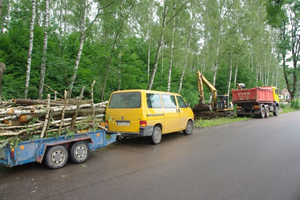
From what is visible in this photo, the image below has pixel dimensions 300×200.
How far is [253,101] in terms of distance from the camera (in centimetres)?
1778

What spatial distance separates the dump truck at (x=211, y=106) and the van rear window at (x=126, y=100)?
1100 cm

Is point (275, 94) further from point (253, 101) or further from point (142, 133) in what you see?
point (142, 133)

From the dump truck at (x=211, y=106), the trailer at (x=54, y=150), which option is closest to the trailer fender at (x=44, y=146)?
the trailer at (x=54, y=150)

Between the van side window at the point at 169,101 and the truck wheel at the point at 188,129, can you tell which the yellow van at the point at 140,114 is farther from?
the truck wheel at the point at 188,129

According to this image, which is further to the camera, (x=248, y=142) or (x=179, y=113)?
(x=179, y=113)

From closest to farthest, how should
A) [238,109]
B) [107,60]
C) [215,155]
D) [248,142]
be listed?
[215,155] → [248,142] → [107,60] → [238,109]

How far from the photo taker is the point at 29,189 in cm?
371

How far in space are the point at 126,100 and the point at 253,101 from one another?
1444 centimetres

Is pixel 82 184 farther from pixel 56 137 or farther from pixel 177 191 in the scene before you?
pixel 177 191

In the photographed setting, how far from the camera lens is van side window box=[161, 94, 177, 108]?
801cm

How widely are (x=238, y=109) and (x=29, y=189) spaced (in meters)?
18.3

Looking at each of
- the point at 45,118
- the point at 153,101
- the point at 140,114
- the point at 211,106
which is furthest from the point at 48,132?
the point at 211,106

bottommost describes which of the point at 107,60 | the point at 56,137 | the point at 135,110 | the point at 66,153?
the point at 66,153

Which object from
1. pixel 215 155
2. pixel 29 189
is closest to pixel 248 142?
pixel 215 155
